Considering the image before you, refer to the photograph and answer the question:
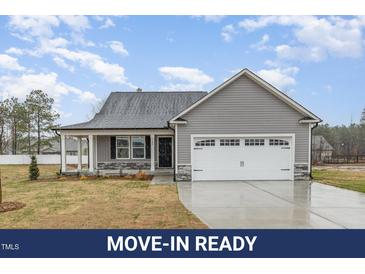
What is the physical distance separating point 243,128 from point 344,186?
4806mm

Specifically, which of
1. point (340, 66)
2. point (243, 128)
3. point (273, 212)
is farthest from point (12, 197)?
point (340, 66)

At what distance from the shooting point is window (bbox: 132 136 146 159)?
18016mm

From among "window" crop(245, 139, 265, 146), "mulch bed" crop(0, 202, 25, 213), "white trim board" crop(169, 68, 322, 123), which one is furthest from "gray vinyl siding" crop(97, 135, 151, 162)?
"mulch bed" crop(0, 202, 25, 213)

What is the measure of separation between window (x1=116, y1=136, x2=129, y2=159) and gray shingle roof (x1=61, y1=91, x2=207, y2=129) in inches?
40.6

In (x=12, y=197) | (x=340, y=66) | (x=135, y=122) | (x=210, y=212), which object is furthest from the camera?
(x=135, y=122)

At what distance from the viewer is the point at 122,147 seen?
18000 mm

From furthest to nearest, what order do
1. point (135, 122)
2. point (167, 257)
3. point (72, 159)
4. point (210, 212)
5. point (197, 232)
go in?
1. point (72, 159)
2. point (135, 122)
3. point (210, 212)
4. point (197, 232)
5. point (167, 257)

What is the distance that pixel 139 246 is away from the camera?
5.64 meters

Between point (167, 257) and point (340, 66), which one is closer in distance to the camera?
point (167, 257)

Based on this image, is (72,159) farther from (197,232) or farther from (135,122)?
(197,232)

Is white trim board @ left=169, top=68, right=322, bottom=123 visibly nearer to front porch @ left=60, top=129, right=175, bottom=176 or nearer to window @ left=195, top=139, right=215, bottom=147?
window @ left=195, top=139, right=215, bottom=147

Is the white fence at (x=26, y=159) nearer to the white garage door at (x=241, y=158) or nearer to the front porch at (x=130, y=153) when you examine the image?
the front porch at (x=130, y=153)

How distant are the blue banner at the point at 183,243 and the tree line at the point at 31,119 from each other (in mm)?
27206

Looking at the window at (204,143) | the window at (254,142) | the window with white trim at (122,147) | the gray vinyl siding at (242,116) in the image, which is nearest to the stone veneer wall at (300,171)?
the gray vinyl siding at (242,116)
